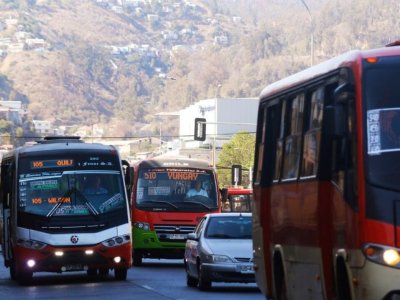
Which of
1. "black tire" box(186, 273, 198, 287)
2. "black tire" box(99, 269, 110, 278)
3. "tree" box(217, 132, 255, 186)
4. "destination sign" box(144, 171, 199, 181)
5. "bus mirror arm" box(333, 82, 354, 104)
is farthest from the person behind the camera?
"tree" box(217, 132, 255, 186)

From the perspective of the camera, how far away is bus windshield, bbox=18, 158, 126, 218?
25.8 metres

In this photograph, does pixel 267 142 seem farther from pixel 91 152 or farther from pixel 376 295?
pixel 91 152

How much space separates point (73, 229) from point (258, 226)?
9.72m

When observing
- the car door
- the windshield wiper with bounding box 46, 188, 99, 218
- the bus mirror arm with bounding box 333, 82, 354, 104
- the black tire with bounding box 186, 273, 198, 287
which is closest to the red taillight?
the bus mirror arm with bounding box 333, 82, 354, 104

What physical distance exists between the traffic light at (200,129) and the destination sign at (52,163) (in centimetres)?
3016

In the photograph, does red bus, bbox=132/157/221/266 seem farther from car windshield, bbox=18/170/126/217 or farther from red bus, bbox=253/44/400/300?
red bus, bbox=253/44/400/300

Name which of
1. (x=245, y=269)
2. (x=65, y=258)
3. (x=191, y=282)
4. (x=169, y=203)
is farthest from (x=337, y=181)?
(x=169, y=203)

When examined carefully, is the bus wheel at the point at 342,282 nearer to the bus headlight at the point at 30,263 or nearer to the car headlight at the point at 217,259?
the car headlight at the point at 217,259

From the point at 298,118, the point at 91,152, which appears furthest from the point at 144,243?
the point at 298,118

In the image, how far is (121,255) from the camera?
84.2ft

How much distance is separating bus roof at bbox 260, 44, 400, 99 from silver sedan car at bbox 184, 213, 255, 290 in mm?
7182

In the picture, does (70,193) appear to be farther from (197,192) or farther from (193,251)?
(197,192)

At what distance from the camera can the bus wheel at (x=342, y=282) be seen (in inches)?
472

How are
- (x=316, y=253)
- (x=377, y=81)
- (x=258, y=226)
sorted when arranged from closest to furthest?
(x=377, y=81)
(x=316, y=253)
(x=258, y=226)
